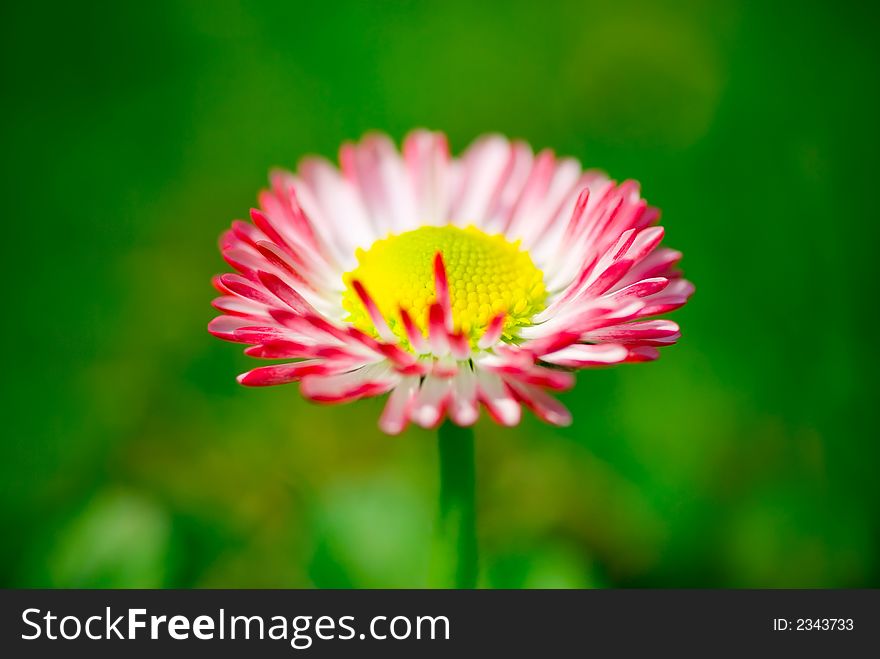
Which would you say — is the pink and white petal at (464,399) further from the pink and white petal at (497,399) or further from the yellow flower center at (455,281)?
the yellow flower center at (455,281)

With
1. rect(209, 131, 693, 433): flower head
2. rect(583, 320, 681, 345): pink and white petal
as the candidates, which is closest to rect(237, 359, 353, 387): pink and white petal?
rect(209, 131, 693, 433): flower head

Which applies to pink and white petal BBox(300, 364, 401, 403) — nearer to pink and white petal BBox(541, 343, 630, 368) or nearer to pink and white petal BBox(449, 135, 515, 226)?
pink and white petal BBox(541, 343, 630, 368)

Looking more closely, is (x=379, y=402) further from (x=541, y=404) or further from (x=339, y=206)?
(x=541, y=404)

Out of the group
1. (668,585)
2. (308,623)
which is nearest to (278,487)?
(308,623)

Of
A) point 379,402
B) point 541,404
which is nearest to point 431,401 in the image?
point 541,404

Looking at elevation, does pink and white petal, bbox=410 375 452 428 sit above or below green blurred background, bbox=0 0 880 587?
below

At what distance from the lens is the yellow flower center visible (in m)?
1.44

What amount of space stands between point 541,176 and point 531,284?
1.04ft

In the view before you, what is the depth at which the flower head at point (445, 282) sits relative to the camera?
1176 millimetres

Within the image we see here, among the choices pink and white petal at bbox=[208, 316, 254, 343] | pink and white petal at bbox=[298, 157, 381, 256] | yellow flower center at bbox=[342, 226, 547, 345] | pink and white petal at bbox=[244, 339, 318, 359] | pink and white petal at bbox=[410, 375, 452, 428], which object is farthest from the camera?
pink and white petal at bbox=[298, 157, 381, 256]

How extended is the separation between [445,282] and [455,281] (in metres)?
0.22

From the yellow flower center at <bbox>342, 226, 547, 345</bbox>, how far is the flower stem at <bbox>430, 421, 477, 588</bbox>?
6.7 inches

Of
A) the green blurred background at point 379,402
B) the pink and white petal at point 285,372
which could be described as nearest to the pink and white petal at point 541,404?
the pink and white petal at point 285,372

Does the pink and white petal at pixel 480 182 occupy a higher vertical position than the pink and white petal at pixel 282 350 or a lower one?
higher
